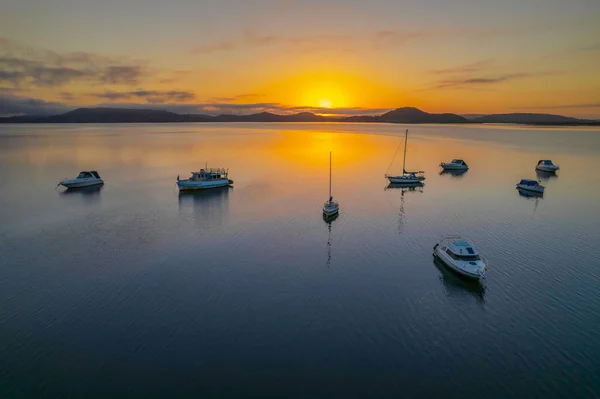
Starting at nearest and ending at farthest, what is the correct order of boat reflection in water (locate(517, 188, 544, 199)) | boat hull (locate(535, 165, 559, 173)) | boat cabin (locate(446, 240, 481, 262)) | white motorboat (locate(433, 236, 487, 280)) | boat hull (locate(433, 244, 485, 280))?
boat hull (locate(433, 244, 485, 280))
white motorboat (locate(433, 236, 487, 280))
boat cabin (locate(446, 240, 481, 262))
boat reflection in water (locate(517, 188, 544, 199))
boat hull (locate(535, 165, 559, 173))

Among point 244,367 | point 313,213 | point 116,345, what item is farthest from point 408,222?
point 116,345

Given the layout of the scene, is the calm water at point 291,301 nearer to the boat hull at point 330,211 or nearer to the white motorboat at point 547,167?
the boat hull at point 330,211

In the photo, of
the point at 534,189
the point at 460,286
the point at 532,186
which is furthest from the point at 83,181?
the point at 534,189

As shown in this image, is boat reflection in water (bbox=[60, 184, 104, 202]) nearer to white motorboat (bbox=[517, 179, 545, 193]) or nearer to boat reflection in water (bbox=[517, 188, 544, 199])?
boat reflection in water (bbox=[517, 188, 544, 199])

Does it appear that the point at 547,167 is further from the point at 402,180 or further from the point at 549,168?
the point at 402,180

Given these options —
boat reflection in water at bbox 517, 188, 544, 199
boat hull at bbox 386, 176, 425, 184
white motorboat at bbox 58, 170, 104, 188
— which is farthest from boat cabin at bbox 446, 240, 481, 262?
white motorboat at bbox 58, 170, 104, 188

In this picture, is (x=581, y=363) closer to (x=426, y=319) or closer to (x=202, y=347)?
(x=426, y=319)
